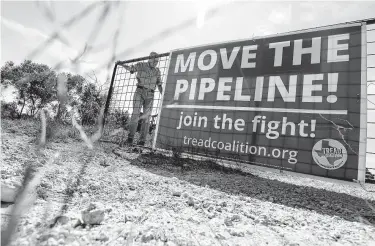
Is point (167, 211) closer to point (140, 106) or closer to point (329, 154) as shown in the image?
point (329, 154)

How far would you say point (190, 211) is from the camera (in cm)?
162

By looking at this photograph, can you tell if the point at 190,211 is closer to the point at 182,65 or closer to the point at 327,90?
the point at 327,90

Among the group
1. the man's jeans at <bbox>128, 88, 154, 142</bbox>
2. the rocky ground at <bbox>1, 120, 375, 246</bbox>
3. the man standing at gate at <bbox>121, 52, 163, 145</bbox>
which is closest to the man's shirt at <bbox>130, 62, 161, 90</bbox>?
the man standing at gate at <bbox>121, 52, 163, 145</bbox>

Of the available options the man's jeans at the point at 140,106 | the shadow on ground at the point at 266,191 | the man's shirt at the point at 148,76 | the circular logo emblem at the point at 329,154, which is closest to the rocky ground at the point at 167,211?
the shadow on ground at the point at 266,191

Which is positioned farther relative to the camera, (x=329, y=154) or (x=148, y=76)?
(x=148, y=76)

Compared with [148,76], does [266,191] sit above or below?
below

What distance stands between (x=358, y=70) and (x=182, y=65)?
2.75m

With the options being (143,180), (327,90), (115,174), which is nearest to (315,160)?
(327,90)

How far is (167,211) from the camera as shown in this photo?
5.11 feet

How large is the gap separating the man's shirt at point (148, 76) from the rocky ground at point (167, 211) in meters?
2.33

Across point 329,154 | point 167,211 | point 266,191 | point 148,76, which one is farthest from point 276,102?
point 148,76

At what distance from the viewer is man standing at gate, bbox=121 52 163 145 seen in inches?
181

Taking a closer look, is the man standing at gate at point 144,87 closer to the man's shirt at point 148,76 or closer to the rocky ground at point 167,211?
the man's shirt at point 148,76

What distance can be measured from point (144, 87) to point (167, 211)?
3.55 meters
